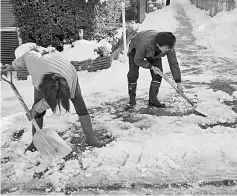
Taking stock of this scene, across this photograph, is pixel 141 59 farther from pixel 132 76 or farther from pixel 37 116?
pixel 37 116

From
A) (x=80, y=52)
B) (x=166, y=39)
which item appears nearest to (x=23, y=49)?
(x=80, y=52)

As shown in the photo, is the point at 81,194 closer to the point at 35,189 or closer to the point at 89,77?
the point at 35,189

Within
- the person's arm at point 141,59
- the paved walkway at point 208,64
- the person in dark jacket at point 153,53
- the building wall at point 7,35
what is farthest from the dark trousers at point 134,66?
the building wall at point 7,35

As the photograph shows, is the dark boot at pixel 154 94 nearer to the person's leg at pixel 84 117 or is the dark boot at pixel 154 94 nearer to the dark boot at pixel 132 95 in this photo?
the dark boot at pixel 132 95

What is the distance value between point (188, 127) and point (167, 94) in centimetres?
136

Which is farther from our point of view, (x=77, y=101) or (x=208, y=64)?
(x=208, y=64)

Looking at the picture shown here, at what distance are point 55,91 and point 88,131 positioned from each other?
39.5 inches

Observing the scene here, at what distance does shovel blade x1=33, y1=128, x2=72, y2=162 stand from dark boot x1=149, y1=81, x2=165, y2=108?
1919mm

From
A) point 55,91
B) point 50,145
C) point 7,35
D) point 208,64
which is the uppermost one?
point 55,91

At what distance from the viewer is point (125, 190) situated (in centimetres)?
267

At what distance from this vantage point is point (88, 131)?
3.30 meters

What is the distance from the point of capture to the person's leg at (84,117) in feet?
10.1

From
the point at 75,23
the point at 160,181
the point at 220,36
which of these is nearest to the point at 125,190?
the point at 160,181

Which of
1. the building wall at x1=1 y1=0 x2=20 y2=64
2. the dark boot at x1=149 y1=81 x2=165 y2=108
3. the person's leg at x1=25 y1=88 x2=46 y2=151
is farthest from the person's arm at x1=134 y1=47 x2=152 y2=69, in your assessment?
the building wall at x1=1 y1=0 x2=20 y2=64
